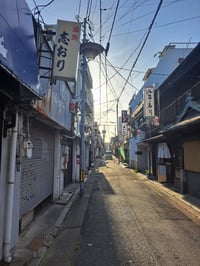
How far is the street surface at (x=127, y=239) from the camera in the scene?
5404 millimetres

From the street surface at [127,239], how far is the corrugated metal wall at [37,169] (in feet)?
4.52

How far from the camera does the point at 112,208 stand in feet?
34.5

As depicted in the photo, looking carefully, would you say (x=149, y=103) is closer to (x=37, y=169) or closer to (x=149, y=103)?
(x=149, y=103)

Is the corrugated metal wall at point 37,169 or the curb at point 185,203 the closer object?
the corrugated metal wall at point 37,169

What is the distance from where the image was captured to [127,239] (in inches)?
262

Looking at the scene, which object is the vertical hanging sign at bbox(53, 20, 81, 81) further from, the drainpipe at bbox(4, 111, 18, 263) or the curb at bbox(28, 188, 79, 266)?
the curb at bbox(28, 188, 79, 266)

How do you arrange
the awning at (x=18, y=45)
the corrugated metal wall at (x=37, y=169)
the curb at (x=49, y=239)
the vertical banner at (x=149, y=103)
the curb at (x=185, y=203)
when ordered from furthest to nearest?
the vertical banner at (x=149, y=103)
the curb at (x=185, y=203)
the corrugated metal wall at (x=37, y=169)
the curb at (x=49, y=239)
the awning at (x=18, y=45)

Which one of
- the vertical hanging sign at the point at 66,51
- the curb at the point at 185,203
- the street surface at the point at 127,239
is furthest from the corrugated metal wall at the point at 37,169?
the curb at the point at 185,203

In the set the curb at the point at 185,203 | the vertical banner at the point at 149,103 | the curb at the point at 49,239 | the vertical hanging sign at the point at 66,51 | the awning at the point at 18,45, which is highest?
the vertical banner at the point at 149,103

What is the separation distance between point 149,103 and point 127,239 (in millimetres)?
14895

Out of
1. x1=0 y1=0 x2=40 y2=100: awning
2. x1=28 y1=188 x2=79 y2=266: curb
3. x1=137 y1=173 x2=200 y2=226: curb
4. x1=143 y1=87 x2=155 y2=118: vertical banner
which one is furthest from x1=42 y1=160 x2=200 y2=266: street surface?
x1=143 y1=87 x2=155 y2=118: vertical banner

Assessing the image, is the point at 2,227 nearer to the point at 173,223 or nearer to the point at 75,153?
the point at 173,223

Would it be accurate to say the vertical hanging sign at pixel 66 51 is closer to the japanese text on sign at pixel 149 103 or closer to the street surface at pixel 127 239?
the street surface at pixel 127 239

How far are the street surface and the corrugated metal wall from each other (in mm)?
1377
